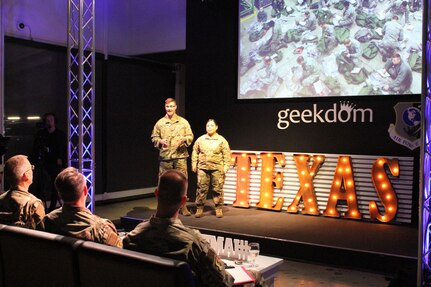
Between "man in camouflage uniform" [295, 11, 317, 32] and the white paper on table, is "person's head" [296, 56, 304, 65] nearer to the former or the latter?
"man in camouflage uniform" [295, 11, 317, 32]

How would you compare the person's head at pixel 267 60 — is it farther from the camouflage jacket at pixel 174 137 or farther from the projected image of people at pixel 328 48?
the camouflage jacket at pixel 174 137

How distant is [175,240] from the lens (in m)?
2.34

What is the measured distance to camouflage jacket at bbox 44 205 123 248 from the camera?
271cm

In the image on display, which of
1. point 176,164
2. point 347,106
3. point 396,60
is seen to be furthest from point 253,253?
point 396,60

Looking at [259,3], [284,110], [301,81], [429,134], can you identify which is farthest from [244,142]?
[429,134]

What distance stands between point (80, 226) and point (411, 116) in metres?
4.89

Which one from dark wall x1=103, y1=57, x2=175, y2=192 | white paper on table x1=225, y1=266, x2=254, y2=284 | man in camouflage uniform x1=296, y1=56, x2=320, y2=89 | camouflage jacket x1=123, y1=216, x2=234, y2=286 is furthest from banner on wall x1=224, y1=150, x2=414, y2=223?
camouflage jacket x1=123, y1=216, x2=234, y2=286

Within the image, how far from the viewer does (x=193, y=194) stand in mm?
8062

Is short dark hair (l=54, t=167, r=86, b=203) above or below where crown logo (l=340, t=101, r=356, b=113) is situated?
below

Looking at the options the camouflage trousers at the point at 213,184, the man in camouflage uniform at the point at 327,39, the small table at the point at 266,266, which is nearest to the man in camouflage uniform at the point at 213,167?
the camouflage trousers at the point at 213,184

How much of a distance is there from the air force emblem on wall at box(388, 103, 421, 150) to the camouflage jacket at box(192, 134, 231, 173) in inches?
88.8

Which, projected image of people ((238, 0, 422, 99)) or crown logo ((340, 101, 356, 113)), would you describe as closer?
projected image of people ((238, 0, 422, 99))

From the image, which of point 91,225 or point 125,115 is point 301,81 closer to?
point 125,115

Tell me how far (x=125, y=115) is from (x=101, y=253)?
7188 millimetres
